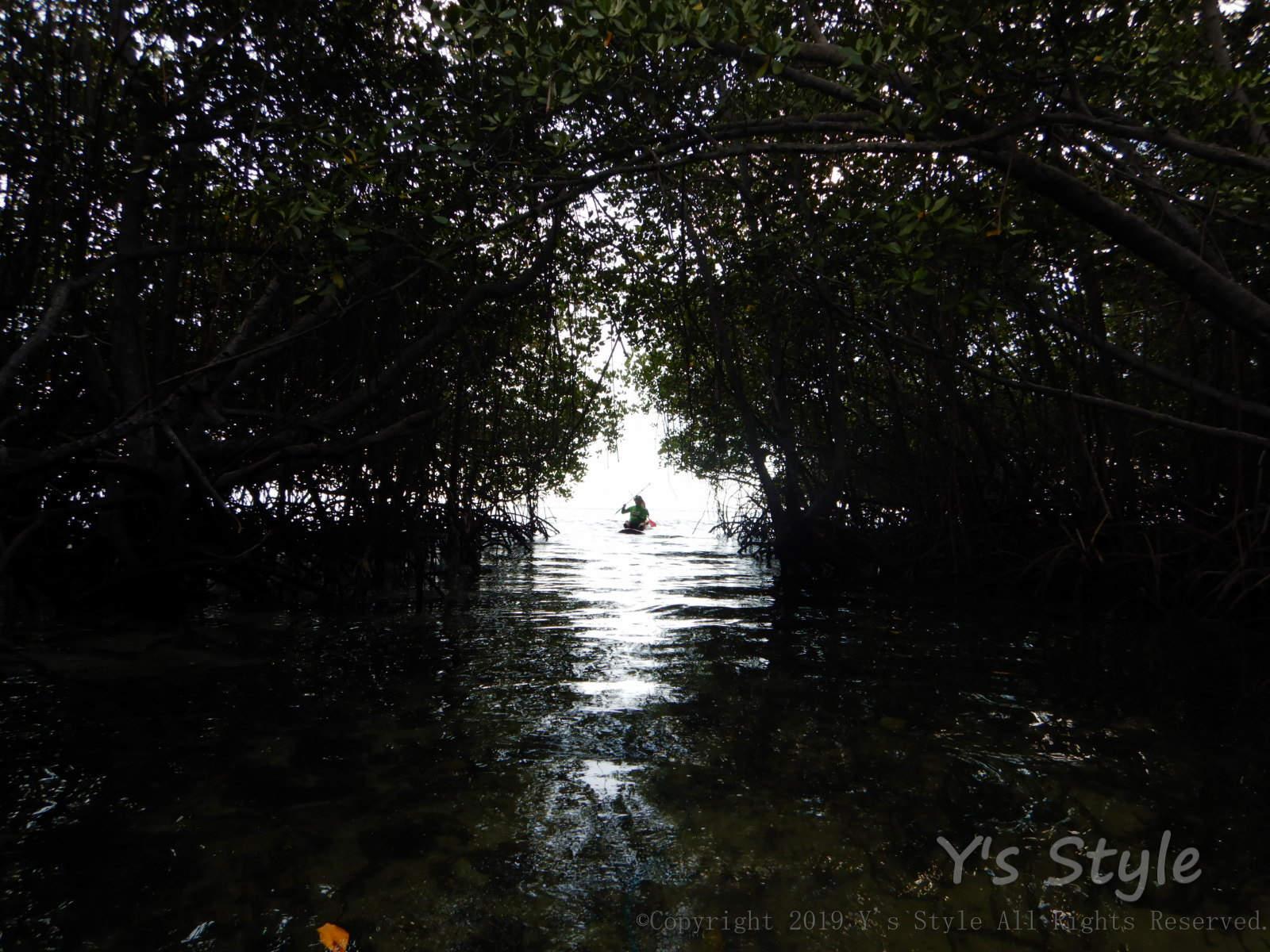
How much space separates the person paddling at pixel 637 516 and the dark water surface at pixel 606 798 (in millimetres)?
11456

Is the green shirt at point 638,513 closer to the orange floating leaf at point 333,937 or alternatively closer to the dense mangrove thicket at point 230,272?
the dense mangrove thicket at point 230,272

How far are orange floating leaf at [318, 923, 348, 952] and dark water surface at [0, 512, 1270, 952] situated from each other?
0.02 meters

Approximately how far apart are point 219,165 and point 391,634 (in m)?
2.93

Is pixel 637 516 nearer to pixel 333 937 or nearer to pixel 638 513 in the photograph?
A: pixel 638 513

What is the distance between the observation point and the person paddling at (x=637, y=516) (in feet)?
50.0

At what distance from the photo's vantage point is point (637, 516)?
15398 millimetres

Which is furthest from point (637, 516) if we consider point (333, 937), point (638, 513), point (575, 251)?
point (333, 937)

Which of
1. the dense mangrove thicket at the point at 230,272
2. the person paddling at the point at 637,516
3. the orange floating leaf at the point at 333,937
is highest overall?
the dense mangrove thicket at the point at 230,272

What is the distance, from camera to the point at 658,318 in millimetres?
6484

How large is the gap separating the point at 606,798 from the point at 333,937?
0.82 m

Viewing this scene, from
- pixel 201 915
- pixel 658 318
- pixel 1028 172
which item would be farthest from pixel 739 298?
pixel 201 915

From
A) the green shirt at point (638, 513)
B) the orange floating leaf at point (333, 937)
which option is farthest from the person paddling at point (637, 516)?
the orange floating leaf at point (333, 937)

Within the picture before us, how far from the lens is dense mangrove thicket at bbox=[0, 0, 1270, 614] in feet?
9.29

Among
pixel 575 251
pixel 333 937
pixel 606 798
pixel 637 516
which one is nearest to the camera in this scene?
pixel 333 937
